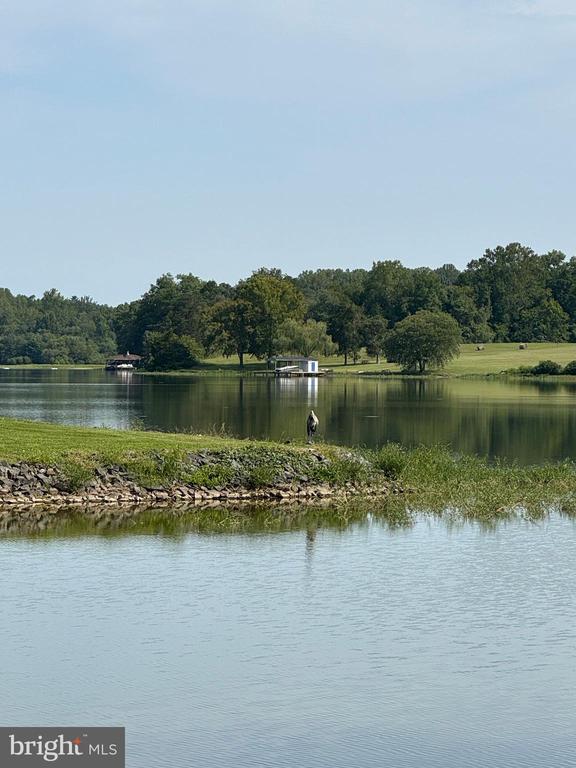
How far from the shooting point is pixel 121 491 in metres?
36.2

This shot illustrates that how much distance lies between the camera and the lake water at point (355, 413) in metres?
60.8

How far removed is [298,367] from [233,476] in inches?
5983

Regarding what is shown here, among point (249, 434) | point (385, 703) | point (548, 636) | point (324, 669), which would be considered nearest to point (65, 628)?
point (324, 669)

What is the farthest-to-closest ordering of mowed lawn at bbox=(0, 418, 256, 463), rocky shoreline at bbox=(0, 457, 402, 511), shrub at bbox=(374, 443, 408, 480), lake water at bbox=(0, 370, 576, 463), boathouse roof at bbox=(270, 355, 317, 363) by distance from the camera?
boathouse roof at bbox=(270, 355, 317, 363) < lake water at bbox=(0, 370, 576, 463) < shrub at bbox=(374, 443, 408, 480) < mowed lawn at bbox=(0, 418, 256, 463) < rocky shoreline at bbox=(0, 457, 402, 511)

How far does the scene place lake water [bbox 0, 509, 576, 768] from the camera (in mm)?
17344

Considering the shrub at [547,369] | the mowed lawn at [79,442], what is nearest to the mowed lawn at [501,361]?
the shrub at [547,369]

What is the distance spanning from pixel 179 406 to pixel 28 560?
60093 millimetres

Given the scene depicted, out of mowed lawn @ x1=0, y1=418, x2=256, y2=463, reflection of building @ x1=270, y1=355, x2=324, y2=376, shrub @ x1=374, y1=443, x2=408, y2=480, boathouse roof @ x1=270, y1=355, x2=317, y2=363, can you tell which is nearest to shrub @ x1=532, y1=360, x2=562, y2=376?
reflection of building @ x1=270, y1=355, x2=324, y2=376

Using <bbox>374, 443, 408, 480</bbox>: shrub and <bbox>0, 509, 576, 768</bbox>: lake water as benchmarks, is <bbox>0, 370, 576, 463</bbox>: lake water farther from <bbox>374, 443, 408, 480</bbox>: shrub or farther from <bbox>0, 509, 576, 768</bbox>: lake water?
<bbox>0, 509, 576, 768</bbox>: lake water

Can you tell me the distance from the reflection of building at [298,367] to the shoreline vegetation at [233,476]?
463 ft

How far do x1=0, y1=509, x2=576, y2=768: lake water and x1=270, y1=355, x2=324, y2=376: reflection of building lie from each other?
497ft

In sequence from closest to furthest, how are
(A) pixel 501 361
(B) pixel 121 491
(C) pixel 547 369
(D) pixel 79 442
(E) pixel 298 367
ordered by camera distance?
(B) pixel 121 491 < (D) pixel 79 442 < (C) pixel 547 369 < (A) pixel 501 361 < (E) pixel 298 367

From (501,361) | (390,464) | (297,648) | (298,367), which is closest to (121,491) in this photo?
(390,464)

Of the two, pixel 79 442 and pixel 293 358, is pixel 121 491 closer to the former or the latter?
pixel 79 442
